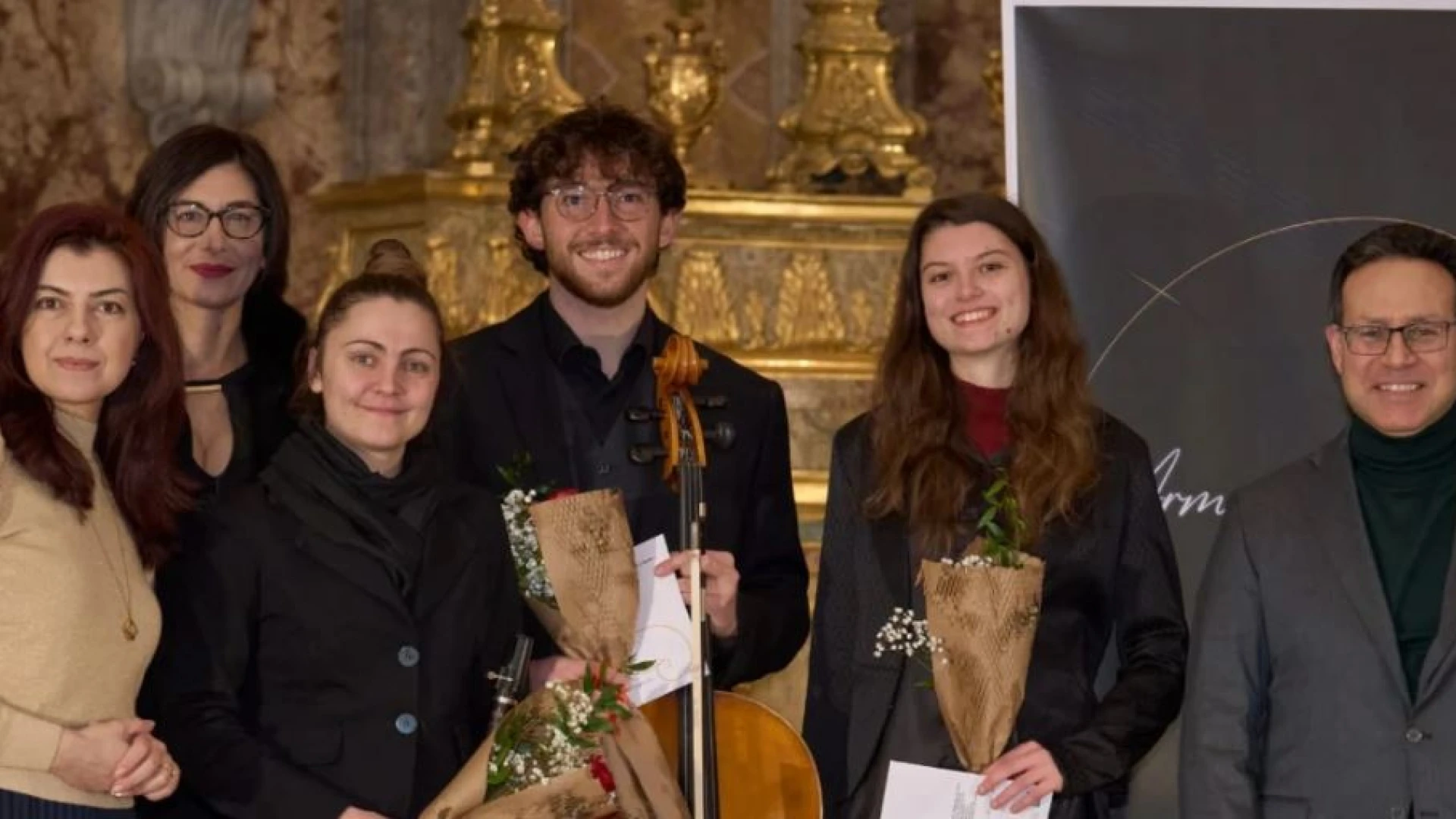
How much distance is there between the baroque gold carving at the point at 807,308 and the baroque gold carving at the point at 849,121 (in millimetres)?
264

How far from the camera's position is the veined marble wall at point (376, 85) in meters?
7.41

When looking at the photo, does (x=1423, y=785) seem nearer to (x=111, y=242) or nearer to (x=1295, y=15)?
(x=1295, y=15)

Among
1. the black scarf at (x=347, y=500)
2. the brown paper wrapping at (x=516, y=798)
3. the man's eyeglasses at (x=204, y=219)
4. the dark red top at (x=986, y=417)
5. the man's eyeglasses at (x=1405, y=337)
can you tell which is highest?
the man's eyeglasses at (x=204, y=219)

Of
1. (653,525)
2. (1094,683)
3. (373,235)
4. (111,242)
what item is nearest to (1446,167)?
(1094,683)

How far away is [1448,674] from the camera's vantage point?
4.29 meters

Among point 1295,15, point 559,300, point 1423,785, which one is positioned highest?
point 1295,15

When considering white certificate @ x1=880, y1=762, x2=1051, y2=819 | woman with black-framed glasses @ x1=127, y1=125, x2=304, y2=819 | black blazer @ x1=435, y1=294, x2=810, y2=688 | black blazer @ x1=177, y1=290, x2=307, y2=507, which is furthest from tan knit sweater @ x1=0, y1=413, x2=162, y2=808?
white certificate @ x1=880, y1=762, x2=1051, y2=819

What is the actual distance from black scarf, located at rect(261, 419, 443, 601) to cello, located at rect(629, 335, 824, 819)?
437mm

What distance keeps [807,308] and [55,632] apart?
3492mm

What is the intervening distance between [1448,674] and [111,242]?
84.7 inches

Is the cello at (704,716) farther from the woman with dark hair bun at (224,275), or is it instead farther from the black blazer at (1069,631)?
the woman with dark hair bun at (224,275)

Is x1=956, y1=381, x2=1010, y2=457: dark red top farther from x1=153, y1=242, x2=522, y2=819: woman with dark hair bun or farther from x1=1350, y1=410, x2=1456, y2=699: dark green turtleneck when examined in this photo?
x1=153, y1=242, x2=522, y2=819: woman with dark hair bun

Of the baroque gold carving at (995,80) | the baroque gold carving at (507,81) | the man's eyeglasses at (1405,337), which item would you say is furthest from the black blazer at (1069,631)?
the baroque gold carving at (995,80)

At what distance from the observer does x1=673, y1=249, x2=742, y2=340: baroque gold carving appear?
23.8 feet
